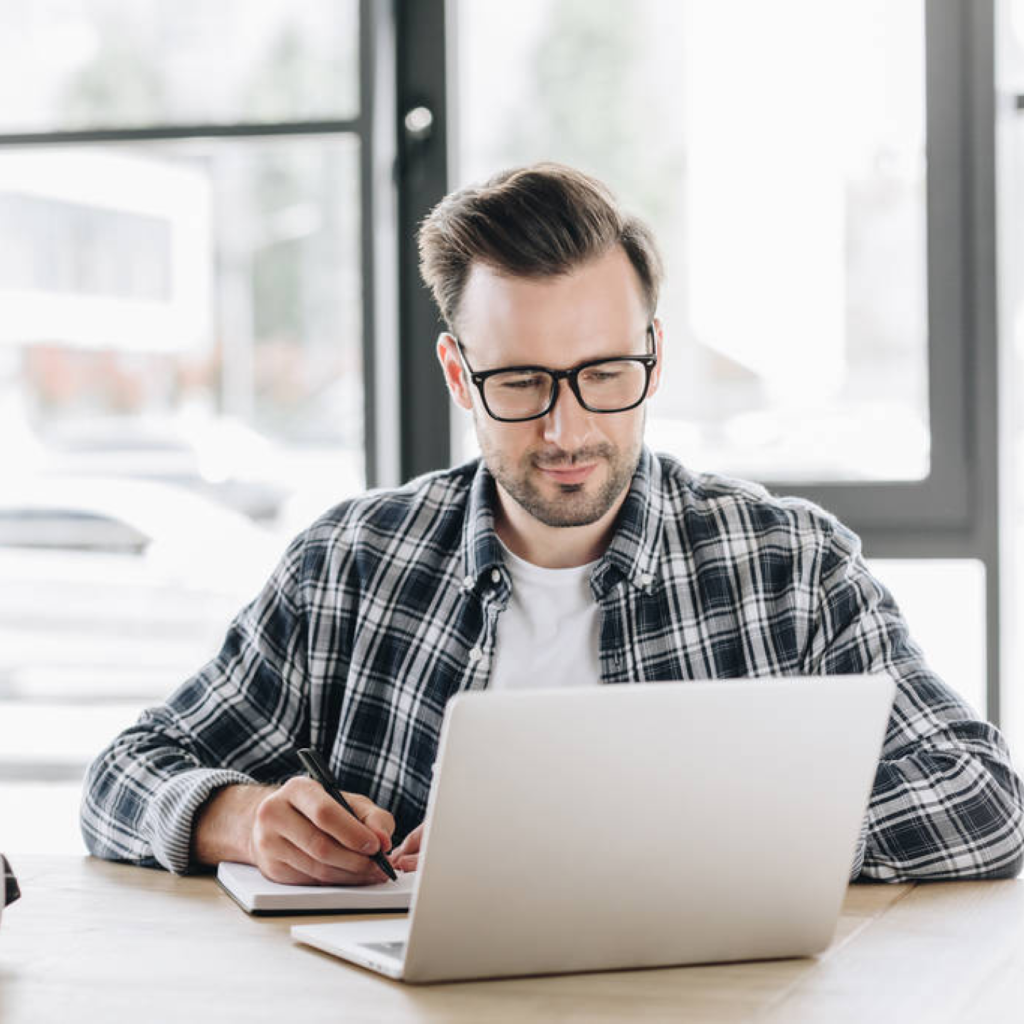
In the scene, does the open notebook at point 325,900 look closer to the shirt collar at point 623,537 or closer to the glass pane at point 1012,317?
the shirt collar at point 623,537

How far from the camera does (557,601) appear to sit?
1921mm

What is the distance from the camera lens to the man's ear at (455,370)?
1939mm

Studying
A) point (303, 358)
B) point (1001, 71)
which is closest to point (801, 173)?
point (1001, 71)

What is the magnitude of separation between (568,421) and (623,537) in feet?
0.62

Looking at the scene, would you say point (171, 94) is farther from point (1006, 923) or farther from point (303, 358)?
point (1006, 923)

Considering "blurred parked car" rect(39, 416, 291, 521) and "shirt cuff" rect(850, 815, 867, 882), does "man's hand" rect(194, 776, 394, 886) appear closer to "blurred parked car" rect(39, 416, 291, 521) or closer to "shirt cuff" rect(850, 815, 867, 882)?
"shirt cuff" rect(850, 815, 867, 882)

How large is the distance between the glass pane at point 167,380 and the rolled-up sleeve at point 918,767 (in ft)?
4.79

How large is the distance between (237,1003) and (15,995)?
180 millimetres

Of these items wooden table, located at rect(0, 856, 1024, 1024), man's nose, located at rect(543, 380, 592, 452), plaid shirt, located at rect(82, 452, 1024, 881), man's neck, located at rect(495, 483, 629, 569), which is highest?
man's nose, located at rect(543, 380, 592, 452)

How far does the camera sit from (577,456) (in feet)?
5.90

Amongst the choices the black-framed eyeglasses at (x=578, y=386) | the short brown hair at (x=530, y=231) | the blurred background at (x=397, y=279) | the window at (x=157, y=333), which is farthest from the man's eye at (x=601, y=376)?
the window at (x=157, y=333)

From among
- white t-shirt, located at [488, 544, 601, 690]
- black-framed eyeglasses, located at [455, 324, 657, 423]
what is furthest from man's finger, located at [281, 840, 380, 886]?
black-framed eyeglasses, located at [455, 324, 657, 423]

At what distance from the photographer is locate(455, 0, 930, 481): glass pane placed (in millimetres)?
2871

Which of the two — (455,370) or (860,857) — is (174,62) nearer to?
(455,370)
